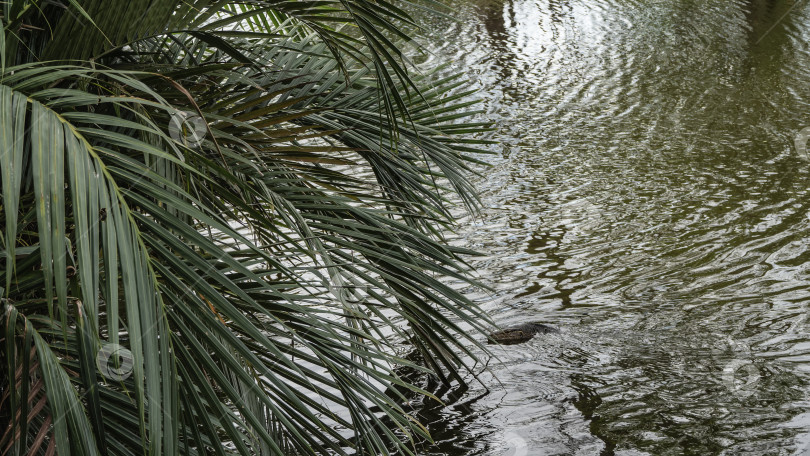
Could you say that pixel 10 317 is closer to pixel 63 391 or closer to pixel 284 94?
pixel 63 391

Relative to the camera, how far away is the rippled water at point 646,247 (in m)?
3.47

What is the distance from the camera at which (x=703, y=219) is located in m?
5.79

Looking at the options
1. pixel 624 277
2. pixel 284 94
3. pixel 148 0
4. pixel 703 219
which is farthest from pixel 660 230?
pixel 148 0
